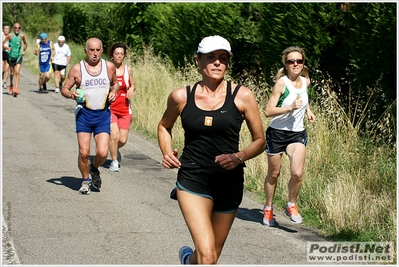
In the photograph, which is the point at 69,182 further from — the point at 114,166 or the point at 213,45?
the point at 213,45

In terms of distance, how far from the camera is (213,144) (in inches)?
214

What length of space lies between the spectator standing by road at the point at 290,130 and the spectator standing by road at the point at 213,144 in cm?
265

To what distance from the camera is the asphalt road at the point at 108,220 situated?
702 centimetres

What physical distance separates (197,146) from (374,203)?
3366 millimetres

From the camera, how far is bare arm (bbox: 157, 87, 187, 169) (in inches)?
216

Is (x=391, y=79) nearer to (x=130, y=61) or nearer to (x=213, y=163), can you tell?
(x=213, y=163)

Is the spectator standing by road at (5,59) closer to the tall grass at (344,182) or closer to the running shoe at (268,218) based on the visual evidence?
the tall grass at (344,182)

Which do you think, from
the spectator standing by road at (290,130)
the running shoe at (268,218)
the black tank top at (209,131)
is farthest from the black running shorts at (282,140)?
the black tank top at (209,131)

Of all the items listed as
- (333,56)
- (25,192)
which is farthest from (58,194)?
(333,56)

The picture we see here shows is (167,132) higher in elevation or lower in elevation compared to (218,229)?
higher

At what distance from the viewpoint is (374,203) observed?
8.21 meters

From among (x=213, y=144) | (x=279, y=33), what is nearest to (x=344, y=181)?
(x=213, y=144)

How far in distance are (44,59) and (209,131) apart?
18.4m

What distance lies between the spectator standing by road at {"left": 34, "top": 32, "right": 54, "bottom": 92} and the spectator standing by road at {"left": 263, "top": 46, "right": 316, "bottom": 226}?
1541 cm
